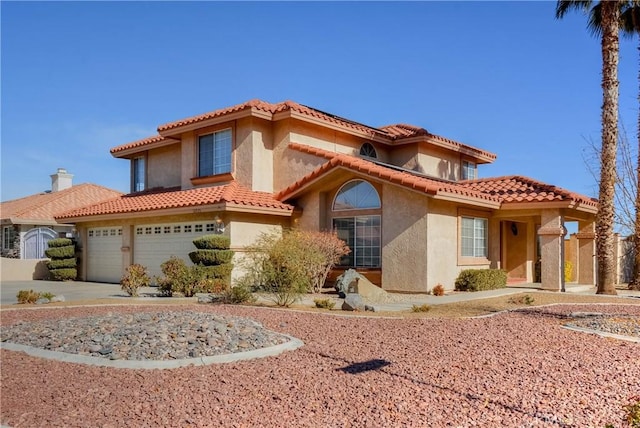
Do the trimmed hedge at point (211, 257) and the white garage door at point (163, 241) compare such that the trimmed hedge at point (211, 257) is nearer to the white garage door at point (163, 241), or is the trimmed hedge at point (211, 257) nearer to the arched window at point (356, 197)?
the white garage door at point (163, 241)

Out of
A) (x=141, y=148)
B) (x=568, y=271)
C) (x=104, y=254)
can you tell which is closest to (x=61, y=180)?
(x=141, y=148)

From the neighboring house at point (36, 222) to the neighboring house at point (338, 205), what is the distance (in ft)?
23.6

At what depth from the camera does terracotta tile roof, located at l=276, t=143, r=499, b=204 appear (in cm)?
1641

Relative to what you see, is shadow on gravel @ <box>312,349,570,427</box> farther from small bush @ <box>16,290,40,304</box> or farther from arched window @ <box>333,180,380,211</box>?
arched window @ <box>333,180,380,211</box>

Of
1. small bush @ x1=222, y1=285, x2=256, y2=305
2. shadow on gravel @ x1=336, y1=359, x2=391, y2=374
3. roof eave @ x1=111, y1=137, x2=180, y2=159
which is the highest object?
roof eave @ x1=111, y1=137, x2=180, y2=159

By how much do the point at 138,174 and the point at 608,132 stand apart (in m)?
20.9

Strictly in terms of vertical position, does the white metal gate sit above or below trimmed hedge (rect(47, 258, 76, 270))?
above

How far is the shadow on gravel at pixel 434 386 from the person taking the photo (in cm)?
524

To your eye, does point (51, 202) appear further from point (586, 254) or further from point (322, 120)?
point (586, 254)

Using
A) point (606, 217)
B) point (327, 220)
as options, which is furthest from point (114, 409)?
point (606, 217)

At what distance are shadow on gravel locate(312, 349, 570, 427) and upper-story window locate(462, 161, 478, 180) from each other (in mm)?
21185

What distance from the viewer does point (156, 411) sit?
5387 millimetres

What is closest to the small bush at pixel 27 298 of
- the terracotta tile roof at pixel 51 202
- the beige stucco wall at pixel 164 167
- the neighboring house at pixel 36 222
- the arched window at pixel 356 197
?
the arched window at pixel 356 197

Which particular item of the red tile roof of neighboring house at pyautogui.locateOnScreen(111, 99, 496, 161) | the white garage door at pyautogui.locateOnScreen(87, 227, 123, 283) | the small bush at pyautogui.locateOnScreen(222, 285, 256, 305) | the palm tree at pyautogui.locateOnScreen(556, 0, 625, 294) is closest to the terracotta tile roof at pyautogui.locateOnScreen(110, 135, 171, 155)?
the red tile roof of neighboring house at pyautogui.locateOnScreen(111, 99, 496, 161)
